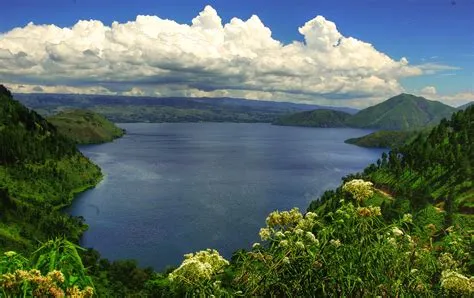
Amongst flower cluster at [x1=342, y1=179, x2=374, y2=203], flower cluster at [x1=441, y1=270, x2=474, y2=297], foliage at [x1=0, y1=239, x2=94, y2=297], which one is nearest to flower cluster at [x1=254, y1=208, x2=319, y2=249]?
flower cluster at [x1=342, y1=179, x2=374, y2=203]

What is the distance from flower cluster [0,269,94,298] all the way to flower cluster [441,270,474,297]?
815 cm

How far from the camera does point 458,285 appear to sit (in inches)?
403

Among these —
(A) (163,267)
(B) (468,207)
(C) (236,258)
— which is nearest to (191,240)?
(A) (163,267)

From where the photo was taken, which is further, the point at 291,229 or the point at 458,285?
the point at 291,229

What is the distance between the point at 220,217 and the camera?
196 metres

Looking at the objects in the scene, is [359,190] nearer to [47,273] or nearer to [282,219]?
[282,219]

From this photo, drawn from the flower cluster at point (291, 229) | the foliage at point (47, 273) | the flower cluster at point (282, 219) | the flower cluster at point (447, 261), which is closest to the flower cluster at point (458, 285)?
the flower cluster at point (447, 261)

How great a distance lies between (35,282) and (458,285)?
9040 millimetres

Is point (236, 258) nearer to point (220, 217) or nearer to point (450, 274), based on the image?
point (450, 274)

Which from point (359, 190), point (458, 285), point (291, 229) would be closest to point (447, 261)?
point (458, 285)

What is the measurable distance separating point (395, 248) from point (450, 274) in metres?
1.32

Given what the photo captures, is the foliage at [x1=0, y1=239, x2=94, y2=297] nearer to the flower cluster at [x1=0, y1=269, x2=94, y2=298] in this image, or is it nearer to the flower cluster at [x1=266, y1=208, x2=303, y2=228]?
the flower cluster at [x1=0, y1=269, x2=94, y2=298]

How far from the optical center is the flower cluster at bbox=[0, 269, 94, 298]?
7.21 metres

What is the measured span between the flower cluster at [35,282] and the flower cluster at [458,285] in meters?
8.15
